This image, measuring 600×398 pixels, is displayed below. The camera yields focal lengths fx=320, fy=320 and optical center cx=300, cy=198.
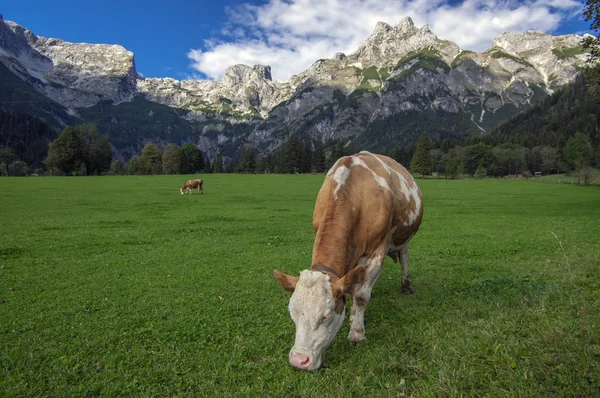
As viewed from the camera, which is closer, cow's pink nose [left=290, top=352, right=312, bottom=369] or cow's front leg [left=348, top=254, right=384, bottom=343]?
cow's pink nose [left=290, top=352, right=312, bottom=369]

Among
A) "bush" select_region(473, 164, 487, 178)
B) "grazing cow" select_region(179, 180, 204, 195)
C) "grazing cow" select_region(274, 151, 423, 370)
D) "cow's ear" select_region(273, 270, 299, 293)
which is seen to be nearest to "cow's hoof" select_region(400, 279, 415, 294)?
"grazing cow" select_region(274, 151, 423, 370)

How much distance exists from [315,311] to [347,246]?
1370 mm

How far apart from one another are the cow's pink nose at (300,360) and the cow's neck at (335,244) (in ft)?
4.24

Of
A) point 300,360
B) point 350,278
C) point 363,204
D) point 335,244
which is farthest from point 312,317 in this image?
point 363,204

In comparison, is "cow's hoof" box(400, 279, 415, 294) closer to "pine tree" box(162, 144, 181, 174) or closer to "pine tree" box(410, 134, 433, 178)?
"pine tree" box(410, 134, 433, 178)

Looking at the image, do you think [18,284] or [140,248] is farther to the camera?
[140,248]

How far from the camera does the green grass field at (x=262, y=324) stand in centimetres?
439

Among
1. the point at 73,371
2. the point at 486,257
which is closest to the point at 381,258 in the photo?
the point at 73,371

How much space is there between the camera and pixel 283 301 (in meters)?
8.12

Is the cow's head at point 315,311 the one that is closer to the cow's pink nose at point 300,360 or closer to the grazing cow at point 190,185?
the cow's pink nose at point 300,360

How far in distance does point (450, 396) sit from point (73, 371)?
5455 mm

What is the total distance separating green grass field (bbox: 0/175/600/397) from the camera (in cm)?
439

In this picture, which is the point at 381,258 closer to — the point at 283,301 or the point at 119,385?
the point at 283,301

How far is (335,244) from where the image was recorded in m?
5.40
